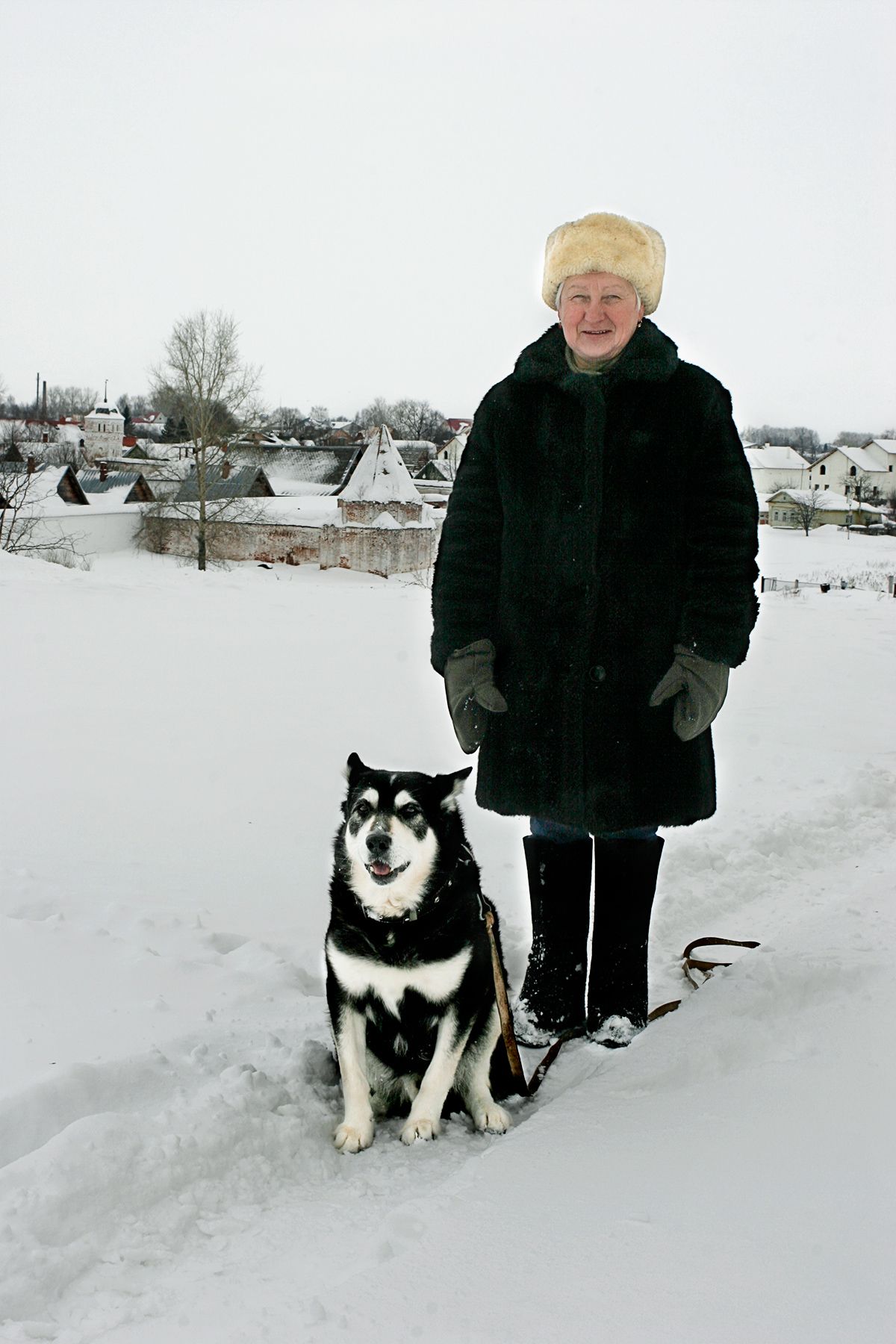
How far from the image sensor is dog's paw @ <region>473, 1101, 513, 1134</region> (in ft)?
9.10

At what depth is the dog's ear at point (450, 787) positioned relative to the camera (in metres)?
2.84

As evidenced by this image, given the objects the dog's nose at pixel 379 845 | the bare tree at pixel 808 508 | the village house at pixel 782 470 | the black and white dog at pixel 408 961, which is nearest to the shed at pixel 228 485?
the bare tree at pixel 808 508

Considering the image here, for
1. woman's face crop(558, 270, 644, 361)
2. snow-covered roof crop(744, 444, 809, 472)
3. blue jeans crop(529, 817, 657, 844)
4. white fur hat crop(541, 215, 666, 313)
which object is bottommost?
blue jeans crop(529, 817, 657, 844)

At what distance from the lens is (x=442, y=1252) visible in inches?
75.7

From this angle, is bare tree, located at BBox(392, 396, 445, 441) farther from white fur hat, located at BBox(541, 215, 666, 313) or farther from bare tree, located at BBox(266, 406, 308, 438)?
white fur hat, located at BBox(541, 215, 666, 313)

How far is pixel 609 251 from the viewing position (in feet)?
9.38

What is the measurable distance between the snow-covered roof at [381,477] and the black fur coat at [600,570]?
41797mm

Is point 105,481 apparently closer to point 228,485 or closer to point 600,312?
point 228,485

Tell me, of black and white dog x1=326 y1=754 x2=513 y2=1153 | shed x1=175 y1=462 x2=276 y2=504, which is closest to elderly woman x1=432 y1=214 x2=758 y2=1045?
black and white dog x1=326 y1=754 x2=513 y2=1153

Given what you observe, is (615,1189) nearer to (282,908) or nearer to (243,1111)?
(243,1111)

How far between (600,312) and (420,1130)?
2389 millimetres

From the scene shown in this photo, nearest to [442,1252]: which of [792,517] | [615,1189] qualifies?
[615,1189]

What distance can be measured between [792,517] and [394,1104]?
81410 mm

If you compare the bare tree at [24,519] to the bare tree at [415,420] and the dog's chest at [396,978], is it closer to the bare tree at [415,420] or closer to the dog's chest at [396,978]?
the dog's chest at [396,978]
